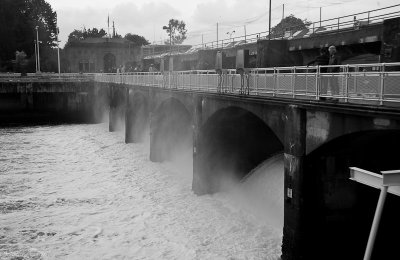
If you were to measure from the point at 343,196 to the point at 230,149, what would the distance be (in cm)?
1095

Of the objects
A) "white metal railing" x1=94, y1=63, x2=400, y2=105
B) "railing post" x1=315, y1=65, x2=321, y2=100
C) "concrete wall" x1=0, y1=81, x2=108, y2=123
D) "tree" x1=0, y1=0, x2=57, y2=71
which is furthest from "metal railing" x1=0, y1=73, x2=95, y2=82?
"railing post" x1=315, y1=65, x2=321, y2=100

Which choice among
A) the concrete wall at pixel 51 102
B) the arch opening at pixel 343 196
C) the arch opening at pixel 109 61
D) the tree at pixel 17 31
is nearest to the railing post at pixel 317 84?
the arch opening at pixel 343 196

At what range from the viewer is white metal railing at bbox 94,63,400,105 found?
11.2 metres

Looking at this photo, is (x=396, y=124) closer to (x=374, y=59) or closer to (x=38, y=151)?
(x=374, y=59)

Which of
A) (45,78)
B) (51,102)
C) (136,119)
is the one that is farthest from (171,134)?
(45,78)

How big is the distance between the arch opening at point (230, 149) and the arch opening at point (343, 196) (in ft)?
29.0

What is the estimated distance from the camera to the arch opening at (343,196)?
14.6 metres

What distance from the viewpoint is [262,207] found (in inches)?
860

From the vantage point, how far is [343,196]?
15.0 metres

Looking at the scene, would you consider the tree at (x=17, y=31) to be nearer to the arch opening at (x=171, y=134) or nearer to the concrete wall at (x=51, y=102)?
the concrete wall at (x=51, y=102)

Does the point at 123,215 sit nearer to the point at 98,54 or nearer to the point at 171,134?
the point at 171,134

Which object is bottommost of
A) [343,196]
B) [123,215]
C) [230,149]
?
[123,215]

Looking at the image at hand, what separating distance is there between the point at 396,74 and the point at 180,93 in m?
18.4

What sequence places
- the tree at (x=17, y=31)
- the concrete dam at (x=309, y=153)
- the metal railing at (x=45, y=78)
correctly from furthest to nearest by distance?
1. the tree at (x=17, y=31)
2. the metal railing at (x=45, y=78)
3. the concrete dam at (x=309, y=153)
